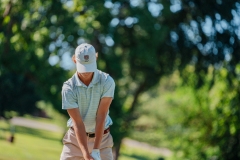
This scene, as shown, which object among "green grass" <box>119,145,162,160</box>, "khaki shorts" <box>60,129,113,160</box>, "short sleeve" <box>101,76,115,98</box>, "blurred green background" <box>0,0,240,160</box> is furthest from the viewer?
"green grass" <box>119,145,162,160</box>

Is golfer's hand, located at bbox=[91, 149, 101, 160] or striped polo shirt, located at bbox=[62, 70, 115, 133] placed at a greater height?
striped polo shirt, located at bbox=[62, 70, 115, 133]

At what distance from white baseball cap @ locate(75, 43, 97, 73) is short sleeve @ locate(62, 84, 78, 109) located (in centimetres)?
18

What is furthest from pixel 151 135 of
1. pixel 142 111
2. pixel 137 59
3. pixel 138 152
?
pixel 137 59

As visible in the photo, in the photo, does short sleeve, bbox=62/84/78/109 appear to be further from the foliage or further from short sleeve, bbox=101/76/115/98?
the foliage

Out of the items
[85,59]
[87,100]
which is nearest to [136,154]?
[87,100]

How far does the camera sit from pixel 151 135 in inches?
1401

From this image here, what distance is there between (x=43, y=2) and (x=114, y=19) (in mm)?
6710

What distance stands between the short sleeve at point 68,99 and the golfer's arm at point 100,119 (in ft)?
0.69

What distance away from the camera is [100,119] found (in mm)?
5758

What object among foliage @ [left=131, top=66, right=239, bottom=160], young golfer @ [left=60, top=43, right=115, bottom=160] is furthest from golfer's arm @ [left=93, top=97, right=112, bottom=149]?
foliage @ [left=131, top=66, right=239, bottom=160]

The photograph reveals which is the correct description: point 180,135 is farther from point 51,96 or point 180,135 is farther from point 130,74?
point 130,74

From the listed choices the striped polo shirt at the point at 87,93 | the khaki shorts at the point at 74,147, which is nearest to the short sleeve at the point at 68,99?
the striped polo shirt at the point at 87,93

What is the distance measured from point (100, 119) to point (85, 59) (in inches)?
20.3

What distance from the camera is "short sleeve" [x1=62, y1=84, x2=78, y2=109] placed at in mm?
5707
